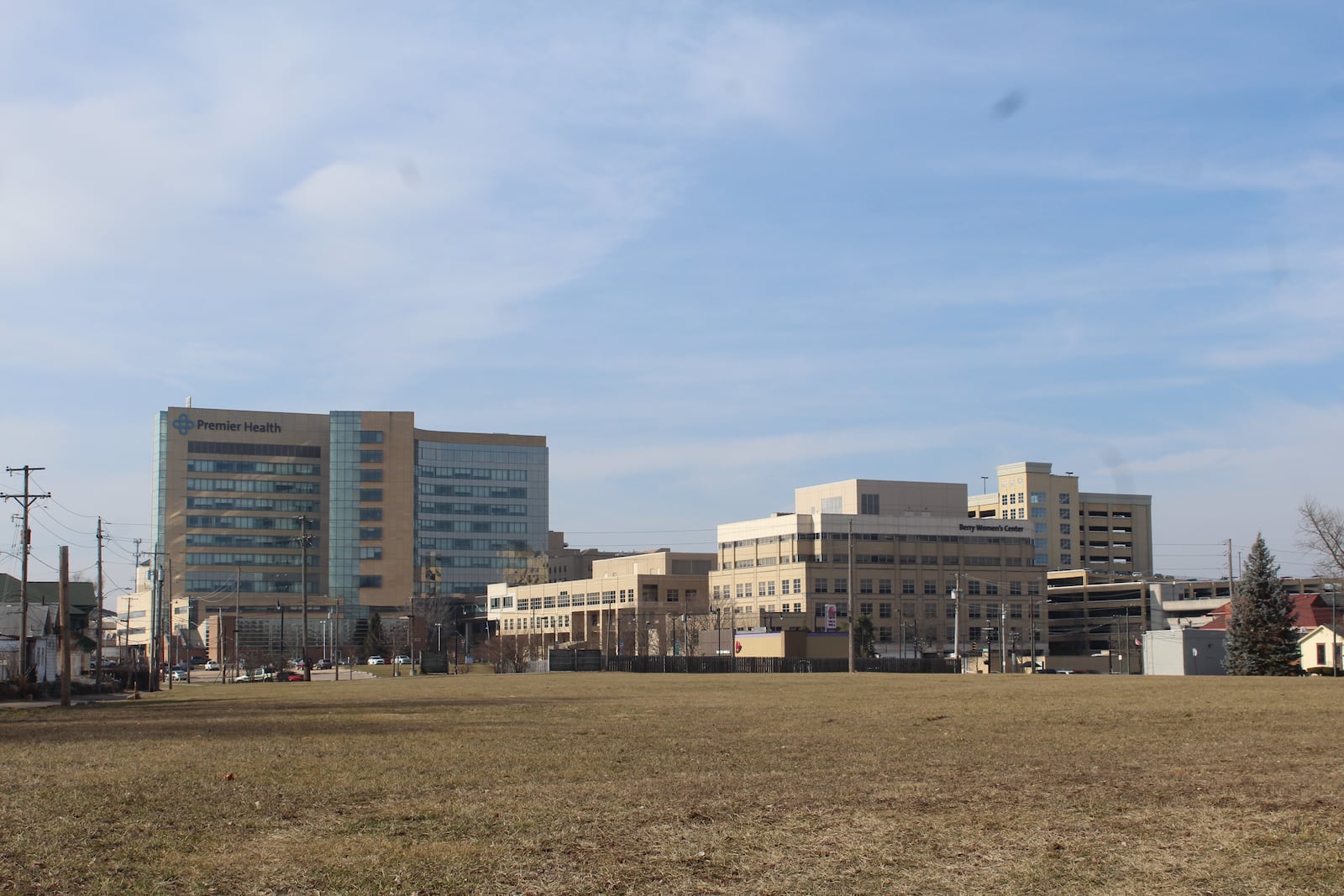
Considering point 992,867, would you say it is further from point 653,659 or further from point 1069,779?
A: point 653,659

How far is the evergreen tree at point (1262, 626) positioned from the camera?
8712cm

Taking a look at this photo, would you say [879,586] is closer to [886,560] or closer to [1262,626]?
[886,560]

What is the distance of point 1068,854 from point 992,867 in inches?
35.0

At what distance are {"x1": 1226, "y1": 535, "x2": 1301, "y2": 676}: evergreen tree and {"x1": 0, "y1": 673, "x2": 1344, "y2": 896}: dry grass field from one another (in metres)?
64.8

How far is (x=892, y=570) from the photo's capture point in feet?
580

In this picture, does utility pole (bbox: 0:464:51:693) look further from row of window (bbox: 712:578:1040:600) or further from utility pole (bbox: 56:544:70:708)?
row of window (bbox: 712:578:1040:600)

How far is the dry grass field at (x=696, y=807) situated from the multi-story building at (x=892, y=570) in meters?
144

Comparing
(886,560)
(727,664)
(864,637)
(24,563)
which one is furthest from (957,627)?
(24,563)

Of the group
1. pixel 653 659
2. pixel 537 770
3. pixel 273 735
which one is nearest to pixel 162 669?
pixel 653 659

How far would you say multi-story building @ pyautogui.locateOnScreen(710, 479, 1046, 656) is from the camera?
173m

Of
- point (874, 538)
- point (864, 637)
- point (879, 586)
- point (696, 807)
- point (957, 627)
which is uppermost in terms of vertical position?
point (874, 538)

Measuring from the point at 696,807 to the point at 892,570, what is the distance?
165574 mm

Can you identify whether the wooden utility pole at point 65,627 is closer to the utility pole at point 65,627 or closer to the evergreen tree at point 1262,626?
the utility pole at point 65,627

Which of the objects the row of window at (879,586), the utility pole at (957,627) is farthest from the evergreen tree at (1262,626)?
the row of window at (879,586)
